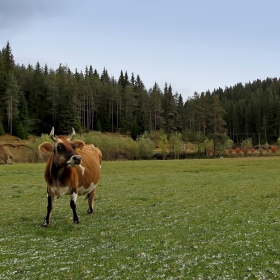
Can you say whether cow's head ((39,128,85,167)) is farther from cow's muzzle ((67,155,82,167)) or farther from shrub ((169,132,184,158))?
shrub ((169,132,184,158))

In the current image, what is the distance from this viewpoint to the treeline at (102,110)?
4722 inches

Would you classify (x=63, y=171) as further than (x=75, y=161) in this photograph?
Yes

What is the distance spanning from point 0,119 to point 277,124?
457 feet

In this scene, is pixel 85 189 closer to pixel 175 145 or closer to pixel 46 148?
pixel 46 148

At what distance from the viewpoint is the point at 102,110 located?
148 metres

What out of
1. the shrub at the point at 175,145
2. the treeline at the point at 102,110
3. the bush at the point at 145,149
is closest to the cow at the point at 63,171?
the bush at the point at 145,149

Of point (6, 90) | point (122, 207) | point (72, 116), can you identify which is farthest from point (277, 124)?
point (122, 207)

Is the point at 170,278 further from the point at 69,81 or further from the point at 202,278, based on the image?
the point at 69,81

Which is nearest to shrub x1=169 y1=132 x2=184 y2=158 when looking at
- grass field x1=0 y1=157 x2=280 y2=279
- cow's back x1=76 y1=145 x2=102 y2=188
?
cow's back x1=76 y1=145 x2=102 y2=188

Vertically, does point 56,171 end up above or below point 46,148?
below

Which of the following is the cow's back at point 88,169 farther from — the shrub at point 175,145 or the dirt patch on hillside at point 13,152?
the shrub at point 175,145

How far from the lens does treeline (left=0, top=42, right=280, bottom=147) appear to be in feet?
393

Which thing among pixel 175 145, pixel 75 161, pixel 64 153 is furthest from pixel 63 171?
pixel 175 145

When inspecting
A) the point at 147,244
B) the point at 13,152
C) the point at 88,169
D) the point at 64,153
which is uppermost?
the point at 13,152
